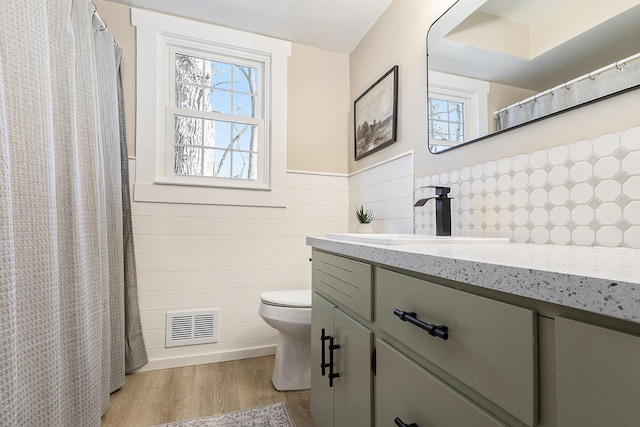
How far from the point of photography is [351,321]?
39.3 inches

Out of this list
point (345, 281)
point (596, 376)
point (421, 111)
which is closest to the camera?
point (596, 376)

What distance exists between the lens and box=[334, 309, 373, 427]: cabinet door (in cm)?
89

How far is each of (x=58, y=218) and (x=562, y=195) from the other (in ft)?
5.69

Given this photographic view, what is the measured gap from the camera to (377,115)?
6.77ft

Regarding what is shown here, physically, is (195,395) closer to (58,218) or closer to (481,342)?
(58,218)

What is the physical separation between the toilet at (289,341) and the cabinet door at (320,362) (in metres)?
0.32

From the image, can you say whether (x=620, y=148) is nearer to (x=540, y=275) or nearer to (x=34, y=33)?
(x=540, y=275)

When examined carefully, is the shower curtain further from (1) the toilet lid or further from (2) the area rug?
(1) the toilet lid

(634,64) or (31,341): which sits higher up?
(634,64)

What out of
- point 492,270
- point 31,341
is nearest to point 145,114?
point 31,341

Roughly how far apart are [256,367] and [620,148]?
2.07m

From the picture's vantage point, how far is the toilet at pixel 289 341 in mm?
1655

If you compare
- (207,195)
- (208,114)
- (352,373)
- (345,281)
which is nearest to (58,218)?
(207,195)

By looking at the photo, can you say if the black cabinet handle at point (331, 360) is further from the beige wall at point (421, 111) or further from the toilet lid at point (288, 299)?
the beige wall at point (421, 111)
